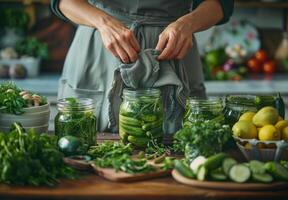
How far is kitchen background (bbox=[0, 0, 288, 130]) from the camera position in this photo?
3832 millimetres

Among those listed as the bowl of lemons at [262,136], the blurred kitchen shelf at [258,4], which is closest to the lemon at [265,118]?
the bowl of lemons at [262,136]

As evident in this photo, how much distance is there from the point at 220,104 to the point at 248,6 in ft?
7.75

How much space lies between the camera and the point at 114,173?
1574mm

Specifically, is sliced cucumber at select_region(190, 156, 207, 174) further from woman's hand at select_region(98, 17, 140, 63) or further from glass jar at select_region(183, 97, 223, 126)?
woman's hand at select_region(98, 17, 140, 63)

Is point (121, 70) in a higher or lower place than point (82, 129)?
higher

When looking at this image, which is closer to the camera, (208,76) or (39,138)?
(39,138)

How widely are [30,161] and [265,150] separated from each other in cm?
60

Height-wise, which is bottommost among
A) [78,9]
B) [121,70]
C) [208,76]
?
[208,76]

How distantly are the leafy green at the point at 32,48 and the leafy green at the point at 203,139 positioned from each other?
2482mm

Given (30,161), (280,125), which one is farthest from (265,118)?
(30,161)

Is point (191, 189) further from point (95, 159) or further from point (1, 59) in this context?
point (1, 59)

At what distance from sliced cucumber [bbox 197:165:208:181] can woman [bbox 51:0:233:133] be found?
570 millimetres

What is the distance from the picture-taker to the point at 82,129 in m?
1.79

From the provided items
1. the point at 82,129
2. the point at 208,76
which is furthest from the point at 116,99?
the point at 208,76
